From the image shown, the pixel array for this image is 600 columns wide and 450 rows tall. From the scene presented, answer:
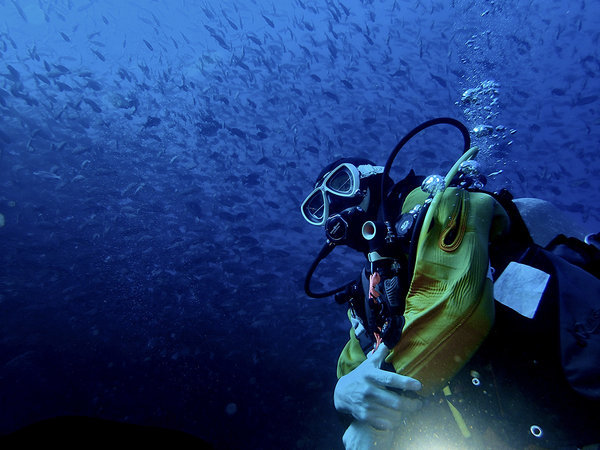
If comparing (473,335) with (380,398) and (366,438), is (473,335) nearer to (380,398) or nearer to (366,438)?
(380,398)

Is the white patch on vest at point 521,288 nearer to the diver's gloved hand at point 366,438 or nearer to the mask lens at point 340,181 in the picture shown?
the diver's gloved hand at point 366,438

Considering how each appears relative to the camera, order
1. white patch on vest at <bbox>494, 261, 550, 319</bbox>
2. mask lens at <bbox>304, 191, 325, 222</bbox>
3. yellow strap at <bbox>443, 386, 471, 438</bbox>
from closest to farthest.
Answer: white patch on vest at <bbox>494, 261, 550, 319</bbox>, yellow strap at <bbox>443, 386, 471, 438</bbox>, mask lens at <bbox>304, 191, 325, 222</bbox>

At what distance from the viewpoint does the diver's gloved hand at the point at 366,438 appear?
1.72 metres

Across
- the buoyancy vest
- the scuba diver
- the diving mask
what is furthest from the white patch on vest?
the diving mask

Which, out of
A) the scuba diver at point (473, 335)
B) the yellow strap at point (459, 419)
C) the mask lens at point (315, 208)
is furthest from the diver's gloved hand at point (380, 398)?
the mask lens at point (315, 208)

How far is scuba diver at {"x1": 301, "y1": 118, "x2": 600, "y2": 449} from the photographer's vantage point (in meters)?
1.53

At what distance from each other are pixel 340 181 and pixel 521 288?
1807 mm

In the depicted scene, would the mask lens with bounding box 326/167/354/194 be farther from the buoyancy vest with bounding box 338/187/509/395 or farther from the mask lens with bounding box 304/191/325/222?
the buoyancy vest with bounding box 338/187/509/395

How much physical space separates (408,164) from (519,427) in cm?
1407

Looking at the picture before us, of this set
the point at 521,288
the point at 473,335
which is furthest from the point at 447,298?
the point at 521,288

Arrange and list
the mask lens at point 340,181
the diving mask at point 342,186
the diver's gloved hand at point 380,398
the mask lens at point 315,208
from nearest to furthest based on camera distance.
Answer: the diver's gloved hand at point 380,398
the diving mask at point 342,186
the mask lens at point 340,181
the mask lens at point 315,208

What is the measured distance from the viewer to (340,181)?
126 inches

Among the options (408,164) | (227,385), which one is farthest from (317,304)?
(408,164)

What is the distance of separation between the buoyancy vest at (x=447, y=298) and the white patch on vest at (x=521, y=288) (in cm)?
24
